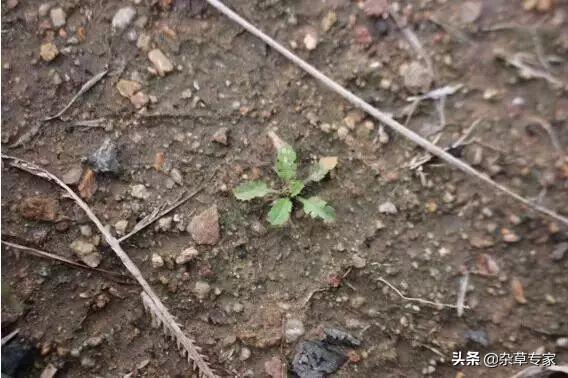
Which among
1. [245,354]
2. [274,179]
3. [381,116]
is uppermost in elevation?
[381,116]

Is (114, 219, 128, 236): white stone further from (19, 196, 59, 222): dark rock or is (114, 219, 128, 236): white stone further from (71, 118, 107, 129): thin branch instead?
(71, 118, 107, 129): thin branch

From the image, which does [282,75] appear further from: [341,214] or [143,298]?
[143,298]

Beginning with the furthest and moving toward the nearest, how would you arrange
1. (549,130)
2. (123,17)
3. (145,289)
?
(123,17) → (145,289) → (549,130)

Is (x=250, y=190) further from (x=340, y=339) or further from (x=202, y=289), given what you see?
(x=340, y=339)

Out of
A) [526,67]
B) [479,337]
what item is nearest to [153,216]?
[479,337]

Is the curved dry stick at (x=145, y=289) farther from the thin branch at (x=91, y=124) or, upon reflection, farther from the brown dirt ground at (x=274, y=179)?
the thin branch at (x=91, y=124)

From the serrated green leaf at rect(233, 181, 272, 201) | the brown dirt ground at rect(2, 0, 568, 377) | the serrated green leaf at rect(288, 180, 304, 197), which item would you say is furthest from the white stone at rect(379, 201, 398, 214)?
the serrated green leaf at rect(233, 181, 272, 201)

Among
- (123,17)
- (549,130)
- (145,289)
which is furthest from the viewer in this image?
(123,17)

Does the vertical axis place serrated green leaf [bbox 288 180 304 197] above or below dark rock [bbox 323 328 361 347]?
above

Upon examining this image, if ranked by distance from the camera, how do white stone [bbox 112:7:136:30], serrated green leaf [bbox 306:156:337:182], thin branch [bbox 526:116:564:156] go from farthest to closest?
white stone [bbox 112:7:136:30]
serrated green leaf [bbox 306:156:337:182]
thin branch [bbox 526:116:564:156]
